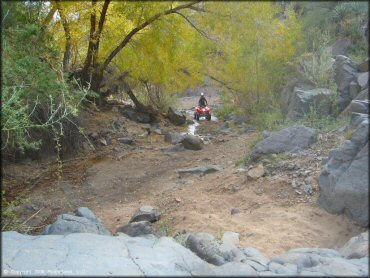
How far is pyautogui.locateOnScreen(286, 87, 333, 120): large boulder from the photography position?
1029cm

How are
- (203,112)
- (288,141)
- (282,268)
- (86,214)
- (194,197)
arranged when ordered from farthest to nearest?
(203,112), (288,141), (194,197), (86,214), (282,268)

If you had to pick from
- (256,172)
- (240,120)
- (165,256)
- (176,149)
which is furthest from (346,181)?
(240,120)

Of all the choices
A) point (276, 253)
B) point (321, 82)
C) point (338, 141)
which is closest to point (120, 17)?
point (321, 82)

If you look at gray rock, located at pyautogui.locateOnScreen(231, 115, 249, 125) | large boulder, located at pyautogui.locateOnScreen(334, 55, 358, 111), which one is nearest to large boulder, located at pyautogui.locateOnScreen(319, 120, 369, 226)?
large boulder, located at pyautogui.locateOnScreen(334, 55, 358, 111)

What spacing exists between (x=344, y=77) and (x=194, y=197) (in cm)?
509

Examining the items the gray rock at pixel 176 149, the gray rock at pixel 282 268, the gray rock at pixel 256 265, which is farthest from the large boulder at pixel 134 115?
the gray rock at pixel 282 268

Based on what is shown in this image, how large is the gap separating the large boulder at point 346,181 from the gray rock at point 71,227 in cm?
298

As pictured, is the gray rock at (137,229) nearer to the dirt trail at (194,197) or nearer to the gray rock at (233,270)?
the dirt trail at (194,197)

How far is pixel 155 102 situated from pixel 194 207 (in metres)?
12.0

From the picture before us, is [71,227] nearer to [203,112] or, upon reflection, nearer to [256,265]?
[256,265]

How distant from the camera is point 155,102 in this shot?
18.9m

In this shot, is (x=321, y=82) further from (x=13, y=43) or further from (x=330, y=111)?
(x=13, y=43)

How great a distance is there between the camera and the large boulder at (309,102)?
1029cm

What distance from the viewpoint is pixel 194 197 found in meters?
7.89
